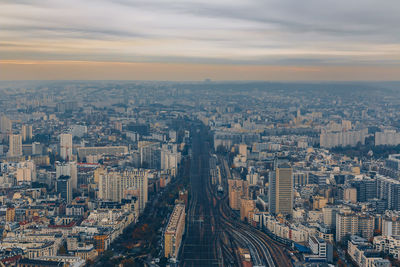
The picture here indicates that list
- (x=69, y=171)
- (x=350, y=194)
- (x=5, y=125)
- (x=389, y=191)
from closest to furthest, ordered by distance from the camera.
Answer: (x=389, y=191)
(x=350, y=194)
(x=69, y=171)
(x=5, y=125)

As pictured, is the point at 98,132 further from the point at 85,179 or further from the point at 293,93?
the point at 293,93

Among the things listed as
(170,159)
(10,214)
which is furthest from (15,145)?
(10,214)

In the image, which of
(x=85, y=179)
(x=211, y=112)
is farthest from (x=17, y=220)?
(x=211, y=112)

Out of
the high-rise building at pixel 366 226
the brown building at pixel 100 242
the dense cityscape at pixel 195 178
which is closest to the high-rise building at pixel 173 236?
the dense cityscape at pixel 195 178

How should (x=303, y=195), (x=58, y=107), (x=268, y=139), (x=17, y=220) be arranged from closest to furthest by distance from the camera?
1. (x=17, y=220)
2. (x=303, y=195)
3. (x=268, y=139)
4. (x=58, y=107)

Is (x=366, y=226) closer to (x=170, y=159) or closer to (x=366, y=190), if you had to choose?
(x=366, y=190)

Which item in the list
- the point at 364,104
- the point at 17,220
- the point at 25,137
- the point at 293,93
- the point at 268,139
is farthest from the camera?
the point at 293,93
